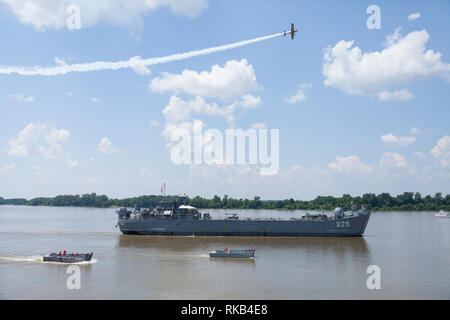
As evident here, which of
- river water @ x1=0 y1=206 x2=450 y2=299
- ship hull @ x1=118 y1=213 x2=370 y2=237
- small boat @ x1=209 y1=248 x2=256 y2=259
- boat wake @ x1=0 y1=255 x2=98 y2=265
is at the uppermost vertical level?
ship hull @ x1=118 y1=213 x2=370 y2=237

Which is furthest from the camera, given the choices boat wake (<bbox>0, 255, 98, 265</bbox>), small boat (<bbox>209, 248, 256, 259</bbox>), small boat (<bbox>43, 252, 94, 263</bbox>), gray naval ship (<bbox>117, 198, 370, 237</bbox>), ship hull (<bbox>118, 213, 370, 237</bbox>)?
gray naval ship (<bbox>117, 198, 370, 237</bbox>)

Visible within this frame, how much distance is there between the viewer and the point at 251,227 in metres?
67.6

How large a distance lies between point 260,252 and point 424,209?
181596 millimetres

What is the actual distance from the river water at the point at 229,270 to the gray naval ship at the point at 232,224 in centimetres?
335

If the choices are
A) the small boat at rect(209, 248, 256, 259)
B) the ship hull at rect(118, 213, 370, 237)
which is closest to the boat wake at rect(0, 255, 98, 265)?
the small boat at rect(209, 248, 256, 259)

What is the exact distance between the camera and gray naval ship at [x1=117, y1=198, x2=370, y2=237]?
6638 cm

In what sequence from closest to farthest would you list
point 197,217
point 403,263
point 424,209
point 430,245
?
1. point 403,263
2. point 430,245
3. point 197,217
4. point 424,209

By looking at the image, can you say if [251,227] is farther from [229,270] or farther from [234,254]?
[229,270]

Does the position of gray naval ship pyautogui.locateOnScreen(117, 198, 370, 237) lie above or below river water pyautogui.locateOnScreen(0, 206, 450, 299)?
above

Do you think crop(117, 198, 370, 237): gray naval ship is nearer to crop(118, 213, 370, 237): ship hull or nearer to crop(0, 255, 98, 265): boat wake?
crop(118, 213, 370, 237): ship hull
